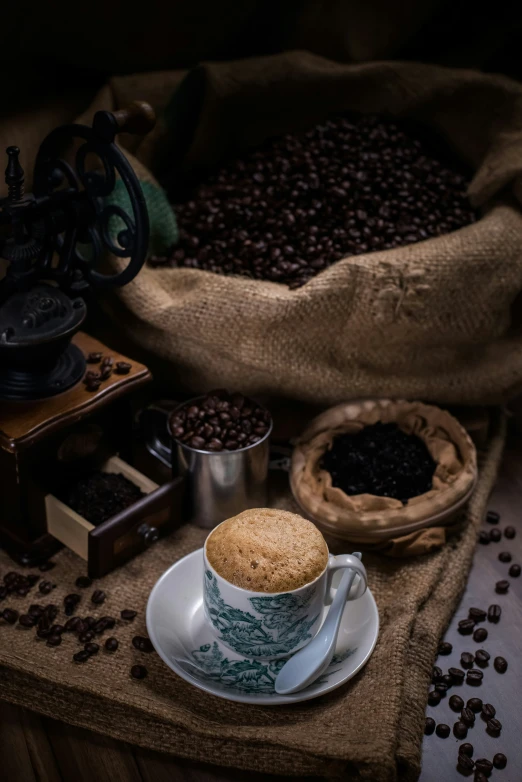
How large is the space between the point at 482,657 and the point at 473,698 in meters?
0.11

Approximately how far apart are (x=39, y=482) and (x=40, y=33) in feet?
3.90

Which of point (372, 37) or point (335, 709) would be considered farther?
point (372, 37)

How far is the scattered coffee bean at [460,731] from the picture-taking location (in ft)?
4.74

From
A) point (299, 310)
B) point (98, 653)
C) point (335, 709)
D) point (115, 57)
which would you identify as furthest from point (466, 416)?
point (115, 57)

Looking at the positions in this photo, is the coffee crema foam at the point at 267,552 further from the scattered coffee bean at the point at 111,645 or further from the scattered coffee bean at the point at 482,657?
the scattered coffee bean at the point at 482,657

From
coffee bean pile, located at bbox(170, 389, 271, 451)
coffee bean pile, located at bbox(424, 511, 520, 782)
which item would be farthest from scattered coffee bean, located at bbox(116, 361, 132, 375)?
coffee bean pile, located at bbox(424, 511, 520, 782)

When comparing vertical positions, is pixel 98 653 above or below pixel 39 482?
below

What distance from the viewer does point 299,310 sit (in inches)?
75.6

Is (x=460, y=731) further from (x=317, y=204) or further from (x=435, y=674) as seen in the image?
(x=317, y=204)

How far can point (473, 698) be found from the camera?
4.95 feet

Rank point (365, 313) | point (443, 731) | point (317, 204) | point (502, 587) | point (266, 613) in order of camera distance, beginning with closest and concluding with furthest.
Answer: point (266, 613), point (443, 731), point (502, 587), point (365, 313), point (317, 204)

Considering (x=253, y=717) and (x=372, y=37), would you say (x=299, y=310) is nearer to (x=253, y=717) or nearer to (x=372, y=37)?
(x=253, y=717)

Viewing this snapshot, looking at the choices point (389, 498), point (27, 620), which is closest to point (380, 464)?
point (389, 498)

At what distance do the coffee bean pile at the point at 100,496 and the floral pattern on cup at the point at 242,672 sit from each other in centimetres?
44
